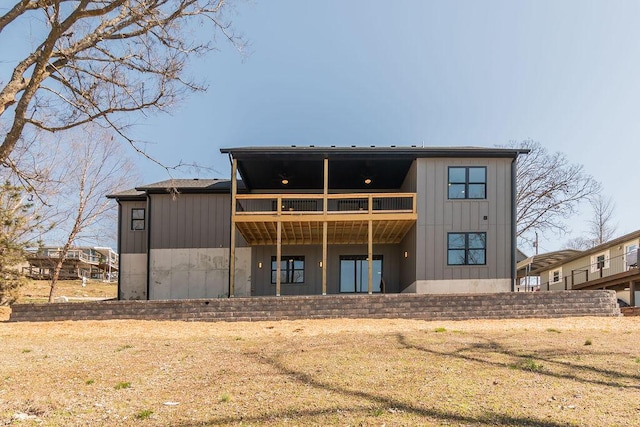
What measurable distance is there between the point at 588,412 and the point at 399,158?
12.8m

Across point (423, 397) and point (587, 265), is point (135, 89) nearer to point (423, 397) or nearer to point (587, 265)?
point (423, 397)

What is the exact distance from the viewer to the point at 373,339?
9.99m

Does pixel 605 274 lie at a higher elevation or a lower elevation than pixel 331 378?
higher

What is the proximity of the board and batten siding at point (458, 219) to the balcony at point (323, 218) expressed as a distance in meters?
0.77

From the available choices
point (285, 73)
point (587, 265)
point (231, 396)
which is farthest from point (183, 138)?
point (587, 265)

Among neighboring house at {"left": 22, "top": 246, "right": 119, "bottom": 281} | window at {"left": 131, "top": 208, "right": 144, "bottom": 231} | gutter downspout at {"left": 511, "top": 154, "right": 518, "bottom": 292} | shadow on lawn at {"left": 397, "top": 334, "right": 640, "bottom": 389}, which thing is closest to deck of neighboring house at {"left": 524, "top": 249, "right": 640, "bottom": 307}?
gutter downspout at {"left": 511, "top": 154, "right": 518, "bottom": 292}

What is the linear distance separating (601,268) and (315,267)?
14.0 meters

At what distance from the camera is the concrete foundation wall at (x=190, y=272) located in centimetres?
1964

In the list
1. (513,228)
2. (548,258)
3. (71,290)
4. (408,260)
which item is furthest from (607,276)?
(71,290)

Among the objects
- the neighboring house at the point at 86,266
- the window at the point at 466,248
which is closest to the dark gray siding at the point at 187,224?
the window at the point at 466,248

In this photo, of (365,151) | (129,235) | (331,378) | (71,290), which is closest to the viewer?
(331,378)

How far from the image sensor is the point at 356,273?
2062cm

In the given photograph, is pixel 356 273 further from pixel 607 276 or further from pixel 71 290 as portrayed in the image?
pixel 71 290

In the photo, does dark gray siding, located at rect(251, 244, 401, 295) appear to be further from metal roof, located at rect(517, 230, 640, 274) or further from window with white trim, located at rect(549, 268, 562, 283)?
window with white trim, located at rect(549, 268, 562, 283)
